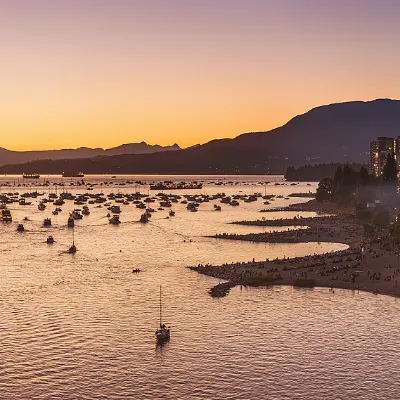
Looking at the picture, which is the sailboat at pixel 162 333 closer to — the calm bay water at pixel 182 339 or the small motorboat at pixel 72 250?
the calm bay water at pixel 182 339

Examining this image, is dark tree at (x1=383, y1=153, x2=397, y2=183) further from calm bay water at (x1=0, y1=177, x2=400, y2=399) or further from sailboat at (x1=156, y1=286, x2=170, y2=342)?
sailboat at (x1=156, y1=286, x2=170, y2=342)

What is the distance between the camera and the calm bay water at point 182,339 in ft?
146

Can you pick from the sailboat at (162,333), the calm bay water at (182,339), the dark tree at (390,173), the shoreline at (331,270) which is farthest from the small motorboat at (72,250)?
the dark tree at (390,173)

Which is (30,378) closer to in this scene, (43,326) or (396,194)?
(43,326)

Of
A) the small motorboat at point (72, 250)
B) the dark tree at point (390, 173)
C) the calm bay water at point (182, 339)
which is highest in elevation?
the dark tree at point (390, 173)

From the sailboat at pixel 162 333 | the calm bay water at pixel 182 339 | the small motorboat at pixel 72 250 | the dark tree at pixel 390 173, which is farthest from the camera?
the dark tree at pixel 390 173

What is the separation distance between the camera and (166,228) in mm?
146625

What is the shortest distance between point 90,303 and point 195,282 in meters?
15.6

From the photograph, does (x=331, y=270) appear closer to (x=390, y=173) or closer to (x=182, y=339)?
(x=182, y=339)

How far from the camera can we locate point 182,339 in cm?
5419

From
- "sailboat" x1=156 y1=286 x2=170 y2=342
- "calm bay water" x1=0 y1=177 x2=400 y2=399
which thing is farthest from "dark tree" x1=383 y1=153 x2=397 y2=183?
"sailboat" x1=156 y1=286 x2=170 y2=342

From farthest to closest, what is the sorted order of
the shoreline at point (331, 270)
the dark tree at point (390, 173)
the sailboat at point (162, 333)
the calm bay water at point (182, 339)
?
the dark tree at point (390, 173), the shoreline at point (331, 270), the sailboat at point (162, 333), the calm bay water at point (182, 339)

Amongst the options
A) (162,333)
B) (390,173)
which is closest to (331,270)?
(162,333)

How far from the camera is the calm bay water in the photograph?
4444cm
